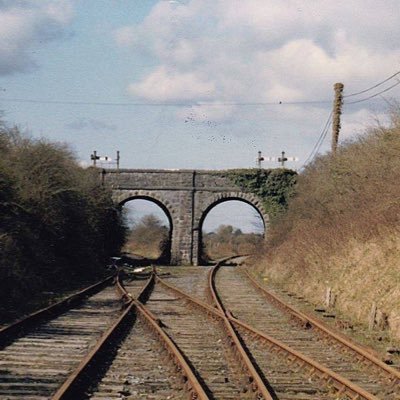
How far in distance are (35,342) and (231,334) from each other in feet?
10.3

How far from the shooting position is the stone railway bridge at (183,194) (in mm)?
41750

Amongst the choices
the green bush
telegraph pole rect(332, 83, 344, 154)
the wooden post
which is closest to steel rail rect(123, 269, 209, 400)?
the wooden post

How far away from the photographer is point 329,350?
11.0 meters

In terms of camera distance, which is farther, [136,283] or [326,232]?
[136,283]

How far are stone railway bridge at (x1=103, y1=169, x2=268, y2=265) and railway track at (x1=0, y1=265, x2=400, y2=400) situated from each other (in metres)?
26.1

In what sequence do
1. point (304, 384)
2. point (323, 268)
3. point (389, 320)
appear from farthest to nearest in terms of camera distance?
point (323, 268)
point (389, 320)
point (304, 384)

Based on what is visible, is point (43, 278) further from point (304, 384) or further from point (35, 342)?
point (304, 384)

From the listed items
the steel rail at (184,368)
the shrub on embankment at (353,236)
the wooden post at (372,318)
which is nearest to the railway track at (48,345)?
the steel rail at (184,368)

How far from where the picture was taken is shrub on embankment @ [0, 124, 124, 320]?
57.8 ft

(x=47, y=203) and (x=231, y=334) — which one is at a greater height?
→ (x=47, y=203)

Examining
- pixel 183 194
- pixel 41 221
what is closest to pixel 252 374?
pixel 41 221

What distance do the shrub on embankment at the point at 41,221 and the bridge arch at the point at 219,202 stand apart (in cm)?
994

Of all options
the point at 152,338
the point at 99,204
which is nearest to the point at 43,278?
the point at 152,338

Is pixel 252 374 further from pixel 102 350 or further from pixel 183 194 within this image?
pixel 183 194
